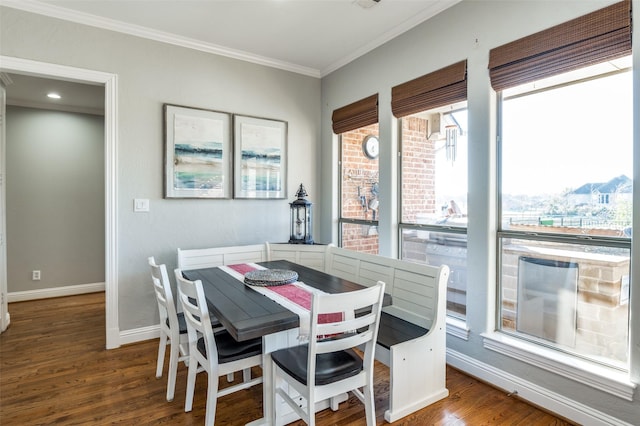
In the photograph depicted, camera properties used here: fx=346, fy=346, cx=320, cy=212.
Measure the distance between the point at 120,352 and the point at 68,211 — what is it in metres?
2.73

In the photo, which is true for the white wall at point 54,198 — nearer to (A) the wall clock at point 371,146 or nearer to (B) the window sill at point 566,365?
(A) the wall clock at point 371,146

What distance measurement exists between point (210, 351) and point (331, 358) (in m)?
0.63

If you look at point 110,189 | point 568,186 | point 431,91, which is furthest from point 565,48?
point 110,189

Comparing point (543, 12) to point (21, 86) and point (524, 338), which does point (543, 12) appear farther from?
point (21, 86)

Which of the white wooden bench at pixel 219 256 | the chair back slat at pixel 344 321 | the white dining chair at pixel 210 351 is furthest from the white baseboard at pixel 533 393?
the white wooden bench at pixel 219 256

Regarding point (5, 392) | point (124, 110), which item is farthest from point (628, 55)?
point (5, 392)

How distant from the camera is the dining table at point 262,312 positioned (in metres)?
1.66

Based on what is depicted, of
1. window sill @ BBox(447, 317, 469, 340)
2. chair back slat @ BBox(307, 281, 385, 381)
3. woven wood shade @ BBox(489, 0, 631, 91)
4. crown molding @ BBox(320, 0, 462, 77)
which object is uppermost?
crown molding @ BBox(320, 0, 462, 77)

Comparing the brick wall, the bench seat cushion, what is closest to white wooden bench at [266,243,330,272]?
the brick wall

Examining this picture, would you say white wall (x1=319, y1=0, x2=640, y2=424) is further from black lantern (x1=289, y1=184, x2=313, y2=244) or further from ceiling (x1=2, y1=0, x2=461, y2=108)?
black lantern (x1=289, y1=184, x2=313, y2=244)

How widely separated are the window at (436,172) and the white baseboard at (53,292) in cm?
432

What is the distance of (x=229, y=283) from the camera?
7.78 ft

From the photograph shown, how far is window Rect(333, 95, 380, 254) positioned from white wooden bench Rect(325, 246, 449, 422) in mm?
983

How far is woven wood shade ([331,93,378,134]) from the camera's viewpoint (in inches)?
134
